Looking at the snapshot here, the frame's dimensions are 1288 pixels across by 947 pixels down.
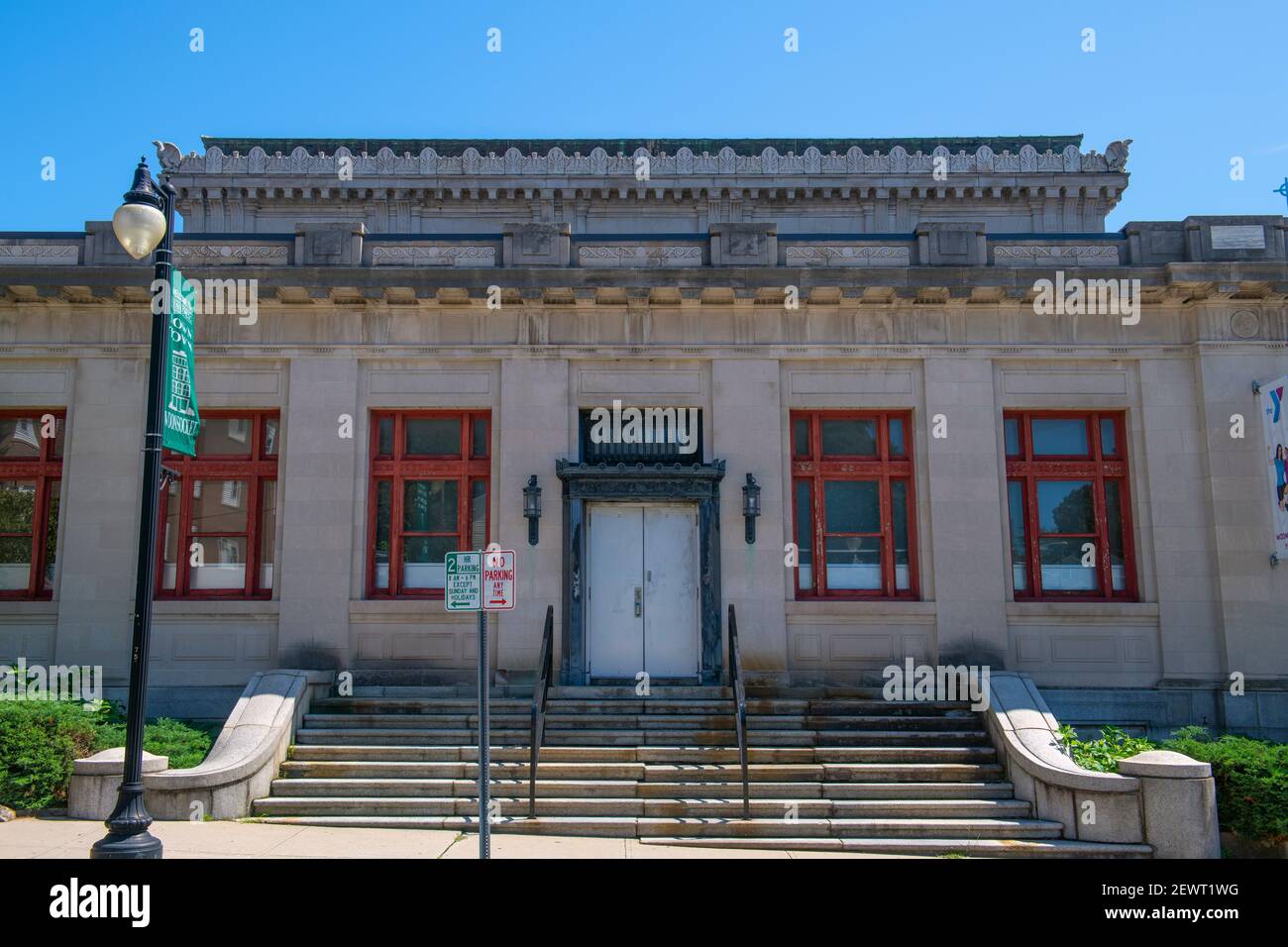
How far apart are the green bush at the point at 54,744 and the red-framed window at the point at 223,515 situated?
2.43m

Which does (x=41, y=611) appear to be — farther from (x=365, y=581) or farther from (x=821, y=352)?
(x=821, y=352)

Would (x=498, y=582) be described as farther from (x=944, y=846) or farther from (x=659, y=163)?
(x=659, y=163)

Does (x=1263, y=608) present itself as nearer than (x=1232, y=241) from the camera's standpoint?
Yes

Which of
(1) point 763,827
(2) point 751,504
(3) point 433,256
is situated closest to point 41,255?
(3) point 433,256

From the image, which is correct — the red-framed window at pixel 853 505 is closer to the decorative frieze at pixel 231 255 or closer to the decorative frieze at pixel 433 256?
the decorative frieze at pixel 433 256

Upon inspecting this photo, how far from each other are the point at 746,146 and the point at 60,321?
631 inches

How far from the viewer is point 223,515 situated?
14.4 meters

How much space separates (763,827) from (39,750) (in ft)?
25.6

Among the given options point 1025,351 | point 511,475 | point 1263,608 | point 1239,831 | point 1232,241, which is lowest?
point 1239,831

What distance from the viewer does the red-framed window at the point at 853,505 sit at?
46.9 feet

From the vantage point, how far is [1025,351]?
14.5m
